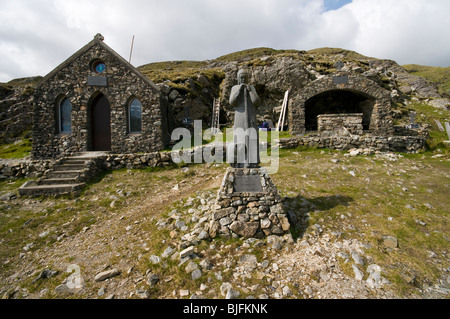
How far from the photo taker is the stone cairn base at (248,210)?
15.4 feet

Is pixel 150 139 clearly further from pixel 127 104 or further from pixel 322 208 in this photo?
pixel 322 208

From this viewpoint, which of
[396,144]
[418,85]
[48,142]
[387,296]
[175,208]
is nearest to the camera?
[387,296]

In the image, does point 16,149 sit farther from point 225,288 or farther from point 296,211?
point 296,211

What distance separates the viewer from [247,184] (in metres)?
5.12

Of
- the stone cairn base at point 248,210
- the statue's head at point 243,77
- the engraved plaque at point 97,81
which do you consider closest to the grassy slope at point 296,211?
the stone cairn base at point 248,210

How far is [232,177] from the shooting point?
5145mm

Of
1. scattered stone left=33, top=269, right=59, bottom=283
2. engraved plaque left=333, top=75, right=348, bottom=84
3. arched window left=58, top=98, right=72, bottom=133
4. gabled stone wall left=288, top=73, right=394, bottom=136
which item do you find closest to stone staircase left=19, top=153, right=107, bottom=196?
arched window left=58, top=98, right=72, bottom=133

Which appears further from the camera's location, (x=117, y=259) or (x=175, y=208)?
(x=175, y=208)

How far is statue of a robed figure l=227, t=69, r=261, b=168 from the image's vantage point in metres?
5.30

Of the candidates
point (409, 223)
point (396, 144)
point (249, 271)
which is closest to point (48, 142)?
point (249, 271)

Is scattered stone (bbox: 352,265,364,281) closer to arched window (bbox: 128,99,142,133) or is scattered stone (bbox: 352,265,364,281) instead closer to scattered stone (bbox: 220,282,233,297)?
scattered stone (bbox: 220,282,233,297)

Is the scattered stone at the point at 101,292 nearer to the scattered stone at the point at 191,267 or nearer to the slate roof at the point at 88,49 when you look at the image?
the scattered stone at the point at 191,267

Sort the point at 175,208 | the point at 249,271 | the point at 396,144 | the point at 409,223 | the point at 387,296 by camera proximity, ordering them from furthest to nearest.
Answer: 1. the point at 396,144
2. the point at 175,208
3. the point at 409,223
4. the point at 249,271
5. the point at 387,296
